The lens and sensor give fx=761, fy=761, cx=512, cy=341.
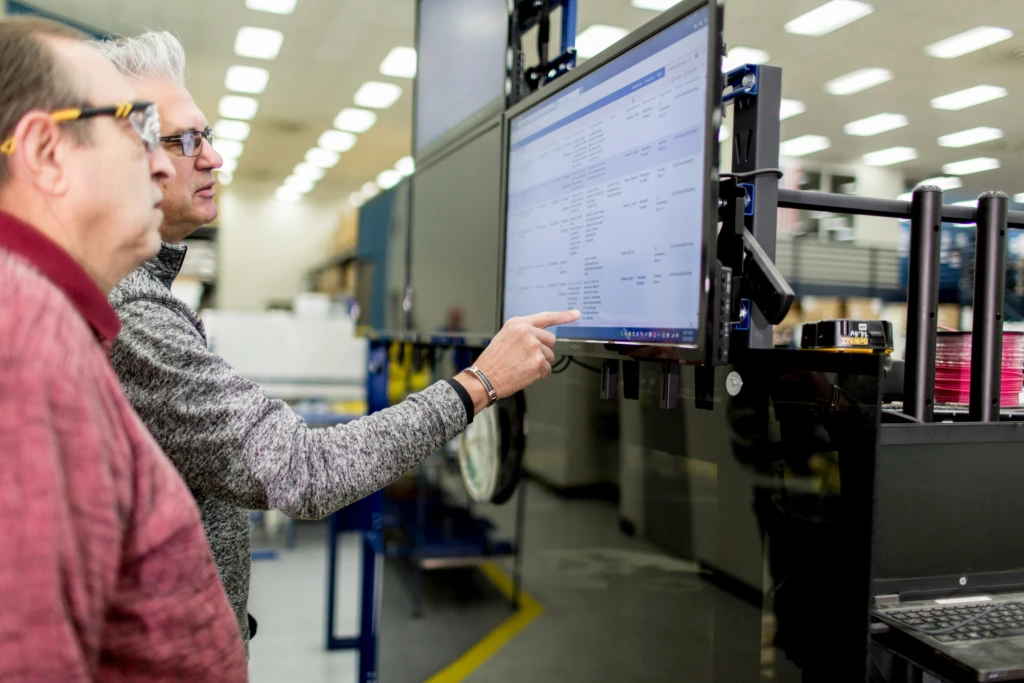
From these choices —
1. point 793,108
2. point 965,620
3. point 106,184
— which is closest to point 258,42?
point 793,108

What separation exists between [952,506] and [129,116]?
1232 mm

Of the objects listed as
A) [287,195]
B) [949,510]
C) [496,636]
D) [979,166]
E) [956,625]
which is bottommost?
[496,636]

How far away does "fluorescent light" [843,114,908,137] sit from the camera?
26.5 ft

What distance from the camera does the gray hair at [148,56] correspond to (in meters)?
1.14

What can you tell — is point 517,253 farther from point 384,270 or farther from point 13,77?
point 384,270

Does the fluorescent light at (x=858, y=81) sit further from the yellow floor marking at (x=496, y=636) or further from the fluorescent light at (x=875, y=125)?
the yellow floor marking at (x=496, y=636)

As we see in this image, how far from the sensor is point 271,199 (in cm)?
1347

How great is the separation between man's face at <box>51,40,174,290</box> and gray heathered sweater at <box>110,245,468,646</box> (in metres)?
0.30

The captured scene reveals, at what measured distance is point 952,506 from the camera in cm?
117

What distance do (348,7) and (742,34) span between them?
10.2ft

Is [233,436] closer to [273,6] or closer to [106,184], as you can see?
[106,184]

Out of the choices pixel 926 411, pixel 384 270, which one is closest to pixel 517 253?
pixel 926 411

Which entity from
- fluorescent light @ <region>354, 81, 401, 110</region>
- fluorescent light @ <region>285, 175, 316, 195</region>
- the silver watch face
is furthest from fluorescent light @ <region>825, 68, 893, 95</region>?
fluorescent light @ <region>285, 175, 316, 195</region>

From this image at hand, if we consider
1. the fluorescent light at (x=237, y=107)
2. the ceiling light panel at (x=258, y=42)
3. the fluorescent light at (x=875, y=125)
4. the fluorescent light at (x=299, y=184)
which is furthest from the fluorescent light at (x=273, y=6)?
the fluorescent light at (x=299, y=184)
